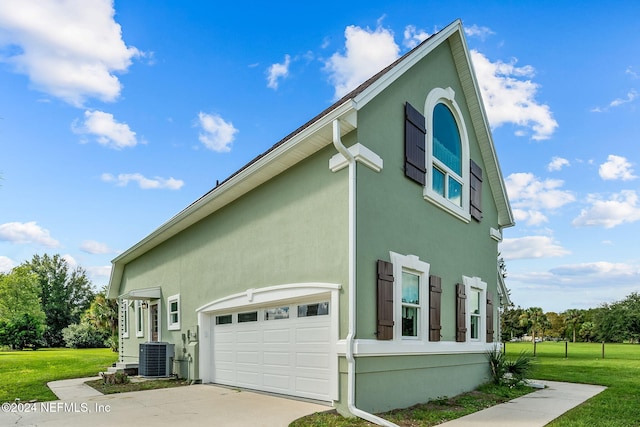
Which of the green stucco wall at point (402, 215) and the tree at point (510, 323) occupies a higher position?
the green stucco wall at point (402, 215)

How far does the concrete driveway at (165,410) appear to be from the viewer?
749 cm

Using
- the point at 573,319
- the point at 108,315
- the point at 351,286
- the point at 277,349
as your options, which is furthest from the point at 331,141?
the point at 573,319

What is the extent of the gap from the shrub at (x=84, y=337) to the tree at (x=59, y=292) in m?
11.1

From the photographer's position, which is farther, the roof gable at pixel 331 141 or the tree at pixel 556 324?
the tree at pixel 556 324

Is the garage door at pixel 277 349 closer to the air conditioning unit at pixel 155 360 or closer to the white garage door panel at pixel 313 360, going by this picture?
the white garage door panel at pixel 313 360

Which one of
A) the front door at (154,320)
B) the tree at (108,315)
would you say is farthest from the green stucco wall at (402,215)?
the tree at (108,315)

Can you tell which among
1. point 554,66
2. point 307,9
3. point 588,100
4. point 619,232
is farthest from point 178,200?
point 619,232

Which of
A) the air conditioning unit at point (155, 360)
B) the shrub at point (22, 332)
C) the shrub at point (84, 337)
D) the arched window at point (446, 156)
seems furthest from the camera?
the shrub at point (22, 332)

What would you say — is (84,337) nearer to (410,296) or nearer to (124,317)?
(124,317)

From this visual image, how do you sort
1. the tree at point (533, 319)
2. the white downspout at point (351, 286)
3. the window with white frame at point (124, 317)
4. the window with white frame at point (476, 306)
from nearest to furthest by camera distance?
1. the white downspout at point (351, 286)
2. the window with white frame at point (476, 306)
3. the window with white frame at point (124, 317)
4. the tree at point (533, 319)

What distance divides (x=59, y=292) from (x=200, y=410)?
184 feet

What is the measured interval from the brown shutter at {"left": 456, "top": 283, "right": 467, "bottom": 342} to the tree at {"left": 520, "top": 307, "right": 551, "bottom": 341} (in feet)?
128

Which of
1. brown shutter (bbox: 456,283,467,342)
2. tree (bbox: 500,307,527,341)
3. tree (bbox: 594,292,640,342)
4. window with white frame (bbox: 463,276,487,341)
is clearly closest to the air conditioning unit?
brown shutter (bbox: 456,283,467,342)

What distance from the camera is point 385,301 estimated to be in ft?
27.9
